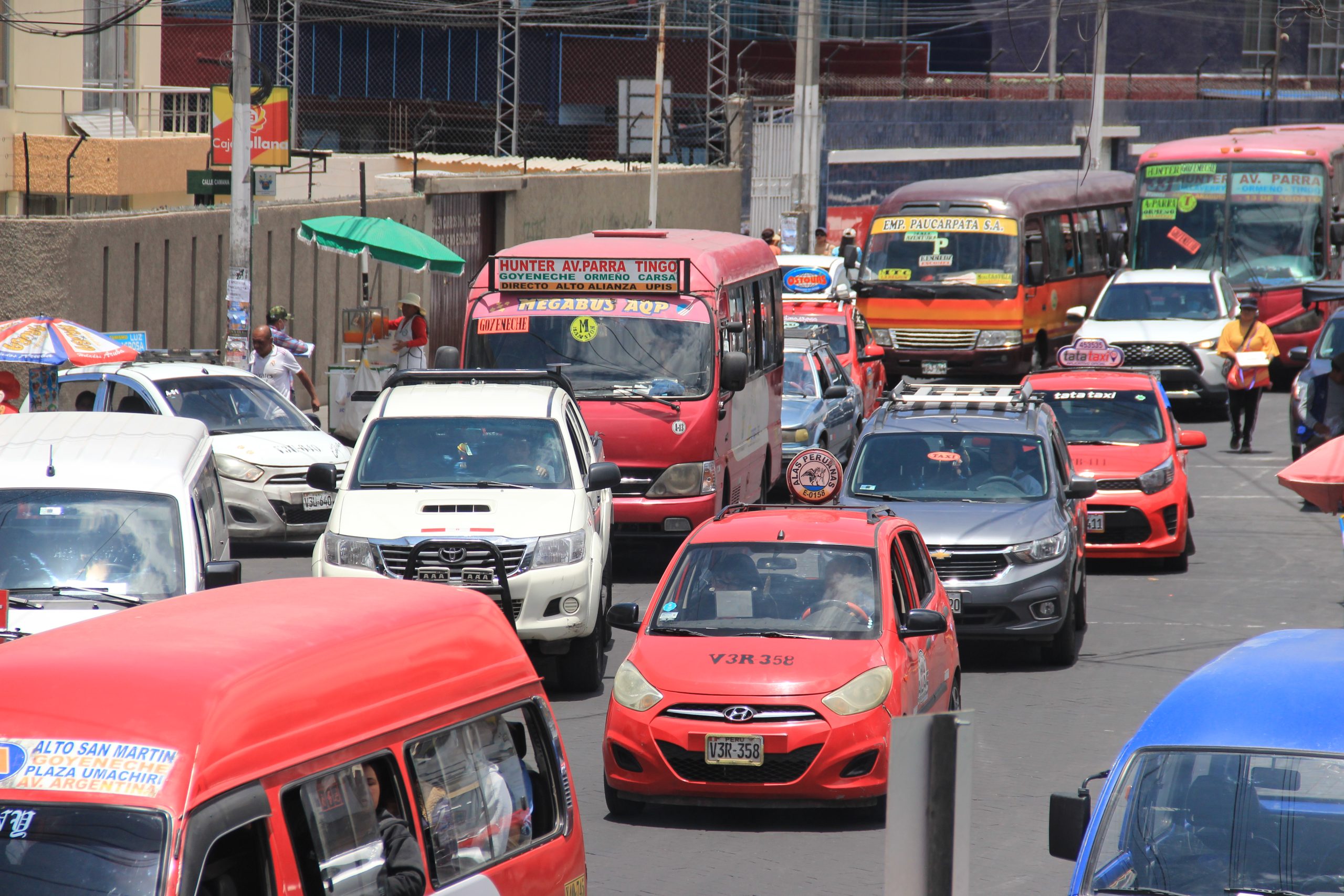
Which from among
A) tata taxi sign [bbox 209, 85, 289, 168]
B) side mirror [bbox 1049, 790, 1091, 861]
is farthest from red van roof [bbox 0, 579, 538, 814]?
tata taxi sign [bbox 209, 85, 289, 168]

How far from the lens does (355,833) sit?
477cm

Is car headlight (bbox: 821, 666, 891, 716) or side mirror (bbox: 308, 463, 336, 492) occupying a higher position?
side mirror (bbox: 308, 463, 336, 492)

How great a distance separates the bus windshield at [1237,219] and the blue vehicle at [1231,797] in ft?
81.8

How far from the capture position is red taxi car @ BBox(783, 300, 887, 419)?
75.2ft

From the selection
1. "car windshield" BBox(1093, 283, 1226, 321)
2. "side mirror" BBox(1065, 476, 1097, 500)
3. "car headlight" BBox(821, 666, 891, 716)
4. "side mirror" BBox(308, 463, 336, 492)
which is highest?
"car windshield" BBox(1093, 283, 1226, 321)

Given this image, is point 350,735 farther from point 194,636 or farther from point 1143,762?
point 1143,762

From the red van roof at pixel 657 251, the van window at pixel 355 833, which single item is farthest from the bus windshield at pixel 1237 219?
the van window at pixel 355 833

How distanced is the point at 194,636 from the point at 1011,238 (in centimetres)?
2488

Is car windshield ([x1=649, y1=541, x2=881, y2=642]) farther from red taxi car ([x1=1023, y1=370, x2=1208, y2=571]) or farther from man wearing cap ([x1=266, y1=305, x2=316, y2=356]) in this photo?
man wearing cap ([x1=266, y1=305, x2=316, y2=356])

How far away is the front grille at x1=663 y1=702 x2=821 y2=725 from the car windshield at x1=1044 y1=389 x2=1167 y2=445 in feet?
29.0

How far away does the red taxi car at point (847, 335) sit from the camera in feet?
75.2

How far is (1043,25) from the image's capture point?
6475 cm

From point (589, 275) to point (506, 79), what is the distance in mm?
38861

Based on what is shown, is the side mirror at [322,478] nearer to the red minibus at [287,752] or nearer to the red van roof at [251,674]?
the red minibus at [287,752]
